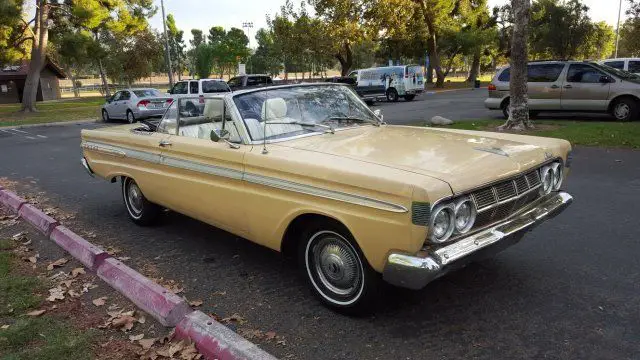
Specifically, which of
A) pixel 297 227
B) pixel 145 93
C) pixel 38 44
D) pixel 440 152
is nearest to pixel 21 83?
pixel 38 44

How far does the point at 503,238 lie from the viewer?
11.1ft

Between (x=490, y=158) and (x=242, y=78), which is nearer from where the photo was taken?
(x=490, y=158)

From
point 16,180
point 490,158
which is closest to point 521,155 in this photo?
point 490,158

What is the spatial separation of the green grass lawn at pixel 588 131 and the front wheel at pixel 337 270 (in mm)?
8591

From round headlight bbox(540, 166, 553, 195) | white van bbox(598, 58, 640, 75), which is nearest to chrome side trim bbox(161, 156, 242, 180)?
round headlight bbox(540, 166, 553, 195)

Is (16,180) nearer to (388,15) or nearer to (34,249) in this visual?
(34,249)

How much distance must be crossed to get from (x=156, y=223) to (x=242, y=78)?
19745 mm

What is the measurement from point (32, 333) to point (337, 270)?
2185 mm

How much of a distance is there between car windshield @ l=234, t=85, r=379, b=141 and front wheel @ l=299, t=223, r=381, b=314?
0.97m

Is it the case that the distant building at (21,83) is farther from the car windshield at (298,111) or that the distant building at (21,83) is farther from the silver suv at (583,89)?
the car windshield at (298,111)

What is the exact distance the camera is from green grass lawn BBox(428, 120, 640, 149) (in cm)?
1033

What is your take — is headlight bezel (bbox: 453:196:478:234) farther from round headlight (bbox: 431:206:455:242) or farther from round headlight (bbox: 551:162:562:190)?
round headlight (bbox: 551:162:562:190)

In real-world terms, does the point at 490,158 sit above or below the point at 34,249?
above

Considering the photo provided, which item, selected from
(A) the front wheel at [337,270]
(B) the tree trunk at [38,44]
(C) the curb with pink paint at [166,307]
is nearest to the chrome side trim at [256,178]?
(A) the front wheel at [337,270]
